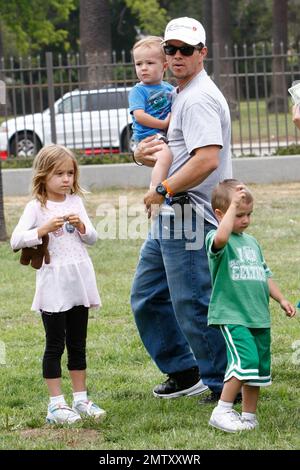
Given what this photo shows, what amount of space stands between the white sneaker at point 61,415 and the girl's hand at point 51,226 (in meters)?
0.86

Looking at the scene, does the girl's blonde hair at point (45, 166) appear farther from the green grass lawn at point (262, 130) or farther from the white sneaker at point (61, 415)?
the green grass lawn at point (262, 130)

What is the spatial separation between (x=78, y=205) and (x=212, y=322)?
992 millimetres

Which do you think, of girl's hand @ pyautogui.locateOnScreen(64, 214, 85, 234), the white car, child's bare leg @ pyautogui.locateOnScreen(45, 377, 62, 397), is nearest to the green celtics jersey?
girl's hand @ pyautogui.locateOnScreen(64, 214, 85, 234)

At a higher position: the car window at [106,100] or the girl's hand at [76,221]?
the car window at [106,100]

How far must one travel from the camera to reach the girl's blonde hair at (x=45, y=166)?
559 cm

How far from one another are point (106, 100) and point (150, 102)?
41.3 feet

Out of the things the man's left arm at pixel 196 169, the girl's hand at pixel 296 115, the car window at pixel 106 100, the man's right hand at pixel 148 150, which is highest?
the car window at pixel 106 100

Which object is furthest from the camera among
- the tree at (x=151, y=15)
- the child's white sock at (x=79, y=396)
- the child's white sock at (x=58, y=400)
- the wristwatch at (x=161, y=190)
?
the tree at (x=151, y=15)

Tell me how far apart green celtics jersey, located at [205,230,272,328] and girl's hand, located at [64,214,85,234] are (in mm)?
664

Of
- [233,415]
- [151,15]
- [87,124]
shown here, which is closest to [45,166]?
[233,415]

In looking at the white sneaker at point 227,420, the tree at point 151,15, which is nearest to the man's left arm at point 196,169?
the white sneaker at point 227,420

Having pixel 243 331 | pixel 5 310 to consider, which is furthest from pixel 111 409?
pixel 5 310

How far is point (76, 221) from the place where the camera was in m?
5.49

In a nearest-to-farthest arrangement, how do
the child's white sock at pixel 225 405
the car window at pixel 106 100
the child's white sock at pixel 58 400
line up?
the child's white sock at pixel 225 405 → the child's white sock at pixel 58 400 → the car window at pixel 106 100
